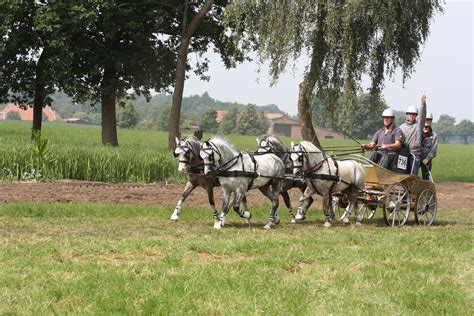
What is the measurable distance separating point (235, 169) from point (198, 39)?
24914mm

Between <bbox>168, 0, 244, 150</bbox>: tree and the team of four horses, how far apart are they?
16388 millimetres

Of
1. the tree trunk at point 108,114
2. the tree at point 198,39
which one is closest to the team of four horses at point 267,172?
the tree at point 198,39

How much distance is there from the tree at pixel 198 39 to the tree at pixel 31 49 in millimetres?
5056

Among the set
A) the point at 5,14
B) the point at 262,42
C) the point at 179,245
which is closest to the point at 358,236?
the point at 179,245

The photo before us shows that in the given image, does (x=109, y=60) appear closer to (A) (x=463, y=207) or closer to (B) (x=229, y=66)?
(B) (x=229, y=66)

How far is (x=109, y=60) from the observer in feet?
106

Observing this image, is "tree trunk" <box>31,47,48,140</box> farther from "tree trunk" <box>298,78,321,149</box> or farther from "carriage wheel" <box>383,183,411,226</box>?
→ "carriage wheel" <box>383,183,411,226</box>

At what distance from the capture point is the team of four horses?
12.8 meters

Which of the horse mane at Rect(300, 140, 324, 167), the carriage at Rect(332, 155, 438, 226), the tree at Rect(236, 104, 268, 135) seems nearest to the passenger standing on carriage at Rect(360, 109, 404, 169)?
the carriage at Rect(332, 155, 438, 226)

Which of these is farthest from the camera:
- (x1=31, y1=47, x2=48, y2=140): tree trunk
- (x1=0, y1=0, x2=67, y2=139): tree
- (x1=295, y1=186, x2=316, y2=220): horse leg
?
(x1=31, y1=47, x2=48, y2=140): tree trunk

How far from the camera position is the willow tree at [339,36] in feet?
83.5

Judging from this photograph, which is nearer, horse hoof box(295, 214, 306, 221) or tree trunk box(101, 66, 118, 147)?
horse hoof box(295, 214, 306, 221)

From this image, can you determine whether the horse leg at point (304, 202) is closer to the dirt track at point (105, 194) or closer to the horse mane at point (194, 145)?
the horse mane at point (194, 145)

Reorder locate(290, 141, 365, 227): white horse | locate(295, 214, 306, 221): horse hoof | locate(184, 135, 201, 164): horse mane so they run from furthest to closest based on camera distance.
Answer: locate(295, 214, 306, 221): horse hoof
locate(290, 141, 365, 227): white horse
locate(184, 135, 201, 164): horse mane
